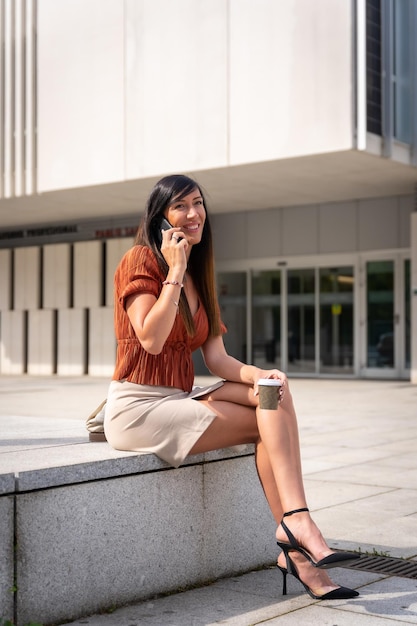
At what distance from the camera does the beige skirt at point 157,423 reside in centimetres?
389

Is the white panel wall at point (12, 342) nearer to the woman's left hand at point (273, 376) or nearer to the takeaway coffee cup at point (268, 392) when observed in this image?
the woman's left hand at point (273, 376)

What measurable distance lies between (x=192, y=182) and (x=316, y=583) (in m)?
1.84

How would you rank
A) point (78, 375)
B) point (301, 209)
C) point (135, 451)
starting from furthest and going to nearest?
1. point (78, 375)
2. point (301, 209)
3. point (135, 451)

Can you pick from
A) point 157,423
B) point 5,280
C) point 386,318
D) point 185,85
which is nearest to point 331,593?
point 157,423

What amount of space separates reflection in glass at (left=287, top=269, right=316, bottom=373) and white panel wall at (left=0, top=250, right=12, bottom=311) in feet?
29.4

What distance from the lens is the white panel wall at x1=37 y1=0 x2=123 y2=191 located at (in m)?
18.6

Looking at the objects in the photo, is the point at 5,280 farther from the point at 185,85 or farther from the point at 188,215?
the point at 188,215

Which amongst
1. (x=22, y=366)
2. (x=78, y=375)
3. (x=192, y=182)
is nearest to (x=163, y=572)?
(x=192, y=182)

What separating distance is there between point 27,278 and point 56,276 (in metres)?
1.24

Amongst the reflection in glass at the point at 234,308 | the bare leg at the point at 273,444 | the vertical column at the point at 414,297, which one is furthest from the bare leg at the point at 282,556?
the reflection in glass at the point at 234,308

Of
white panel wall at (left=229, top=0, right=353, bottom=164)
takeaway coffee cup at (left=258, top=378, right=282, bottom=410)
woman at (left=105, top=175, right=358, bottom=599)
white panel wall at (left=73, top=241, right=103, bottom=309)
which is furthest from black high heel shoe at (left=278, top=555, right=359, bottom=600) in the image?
white panel wall at (left=73, top=241, right=103, bottom=309)

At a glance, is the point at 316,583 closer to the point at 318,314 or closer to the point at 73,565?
the point at 73,565

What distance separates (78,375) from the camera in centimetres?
2533

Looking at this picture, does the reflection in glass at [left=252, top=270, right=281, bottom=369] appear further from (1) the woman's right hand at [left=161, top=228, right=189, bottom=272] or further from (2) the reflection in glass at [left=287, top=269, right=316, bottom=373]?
(1) the woman's right hand at [left=161, top=228, right=189, bottom=272]
